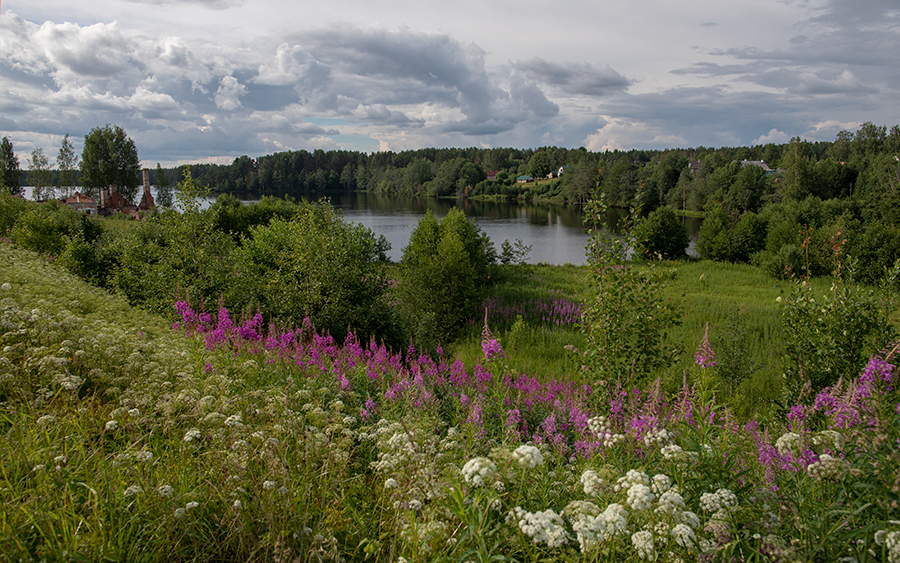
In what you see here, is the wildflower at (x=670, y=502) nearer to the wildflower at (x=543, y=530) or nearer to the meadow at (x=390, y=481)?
the meadow at (x=390, y=481)

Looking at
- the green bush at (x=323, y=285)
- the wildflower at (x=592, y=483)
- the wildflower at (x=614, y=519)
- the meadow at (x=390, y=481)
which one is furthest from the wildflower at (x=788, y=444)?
the green bush at (x=323, y=285)

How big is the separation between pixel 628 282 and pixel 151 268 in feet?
43.8

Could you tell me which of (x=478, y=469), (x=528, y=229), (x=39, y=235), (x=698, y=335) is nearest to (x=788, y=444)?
(x=478, y=469)

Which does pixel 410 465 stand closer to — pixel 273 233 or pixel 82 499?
pixel 82 499

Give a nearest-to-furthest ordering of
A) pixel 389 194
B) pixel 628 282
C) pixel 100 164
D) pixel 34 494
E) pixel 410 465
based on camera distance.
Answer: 1. pixel 34 494
2. pixel 410 465
3. pixel 628 282
4. pixel 100 164
5. pixel 389 194

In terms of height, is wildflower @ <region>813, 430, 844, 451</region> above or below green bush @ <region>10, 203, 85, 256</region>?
below

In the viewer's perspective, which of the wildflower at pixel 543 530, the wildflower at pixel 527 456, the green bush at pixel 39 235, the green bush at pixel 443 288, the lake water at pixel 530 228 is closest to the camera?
the wildflower at pixel 543 530

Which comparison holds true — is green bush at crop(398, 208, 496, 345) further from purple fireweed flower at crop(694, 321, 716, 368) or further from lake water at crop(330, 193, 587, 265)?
lake water at crop(330, 193, 587, 265)

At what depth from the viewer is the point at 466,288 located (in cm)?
1759

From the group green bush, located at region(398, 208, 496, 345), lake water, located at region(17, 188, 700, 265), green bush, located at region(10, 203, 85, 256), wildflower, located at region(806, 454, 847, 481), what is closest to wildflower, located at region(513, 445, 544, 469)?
wildflower, located at region(806, 454, 847, 481)

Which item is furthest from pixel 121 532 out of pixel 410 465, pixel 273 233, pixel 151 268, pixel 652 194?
pixel 652 194

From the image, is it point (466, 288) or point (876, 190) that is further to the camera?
point (876, 190)

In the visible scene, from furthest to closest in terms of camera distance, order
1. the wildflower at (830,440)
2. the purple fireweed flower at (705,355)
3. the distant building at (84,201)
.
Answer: the distant building at (84,201)
the purple fireweed flower at (705,355)
the wildflower at (830,440)

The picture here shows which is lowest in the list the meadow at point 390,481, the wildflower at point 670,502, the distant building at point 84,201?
the meadow at point 390,481
